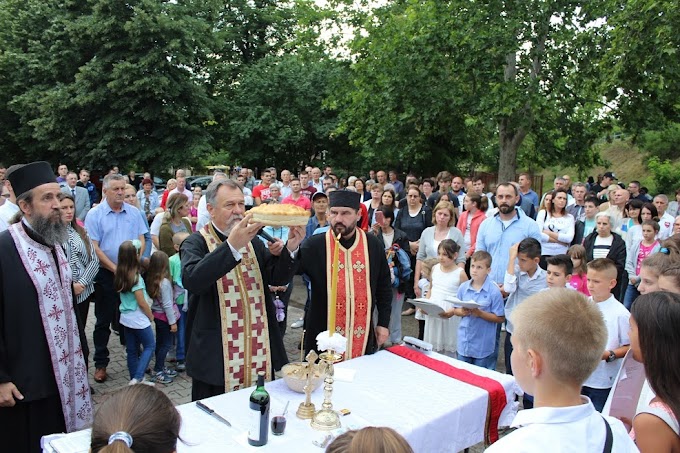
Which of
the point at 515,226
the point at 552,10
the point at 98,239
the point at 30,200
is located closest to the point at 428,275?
the point at 515,226

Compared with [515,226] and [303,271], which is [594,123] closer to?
[515,226]

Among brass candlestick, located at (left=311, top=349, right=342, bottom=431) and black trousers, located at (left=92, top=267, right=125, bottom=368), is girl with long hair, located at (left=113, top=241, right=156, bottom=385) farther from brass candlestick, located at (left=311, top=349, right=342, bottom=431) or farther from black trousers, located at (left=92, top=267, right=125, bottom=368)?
brass candlestick, located at (left=311, top=349, right=342, bottom=431)

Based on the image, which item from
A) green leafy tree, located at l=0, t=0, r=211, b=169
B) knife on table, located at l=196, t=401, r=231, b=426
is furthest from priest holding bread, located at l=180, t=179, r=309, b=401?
green leafy tree, located at l=0, t=0, r=211, b=169

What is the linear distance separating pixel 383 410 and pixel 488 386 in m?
0.78

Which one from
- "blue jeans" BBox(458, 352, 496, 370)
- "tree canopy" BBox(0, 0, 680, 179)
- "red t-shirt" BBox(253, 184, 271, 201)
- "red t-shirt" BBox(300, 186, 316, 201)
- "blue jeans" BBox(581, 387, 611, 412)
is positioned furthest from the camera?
"tree canopy" BBox(0, 0, 680, 179)

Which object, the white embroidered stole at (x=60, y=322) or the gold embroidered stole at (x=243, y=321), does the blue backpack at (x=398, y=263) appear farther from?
the white embroidered stole at (x=60, y=322)

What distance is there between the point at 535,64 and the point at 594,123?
2.16 metres

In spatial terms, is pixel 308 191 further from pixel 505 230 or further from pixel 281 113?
pixel 281 113

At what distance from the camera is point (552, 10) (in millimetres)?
12820

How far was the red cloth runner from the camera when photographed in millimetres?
3330

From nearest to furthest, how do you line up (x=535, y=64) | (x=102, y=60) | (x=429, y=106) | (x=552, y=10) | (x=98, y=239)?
(x=98, y=239)
(x=552, y=10)
(x=535, y=64)
(x=429, y=106)
(x=102, y=60)

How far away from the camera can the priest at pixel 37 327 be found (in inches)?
124

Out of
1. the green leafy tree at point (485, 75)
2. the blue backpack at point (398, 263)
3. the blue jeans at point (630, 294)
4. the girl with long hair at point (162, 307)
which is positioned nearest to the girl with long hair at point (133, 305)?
the girl with long hair at point (162, 307)

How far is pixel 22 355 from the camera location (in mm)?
3156
